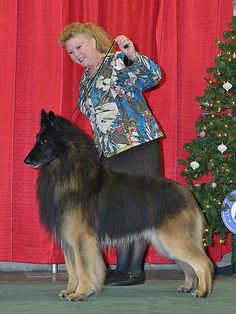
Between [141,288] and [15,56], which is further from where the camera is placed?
[15,56]

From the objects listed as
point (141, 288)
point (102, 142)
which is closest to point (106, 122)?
point (102, 142)

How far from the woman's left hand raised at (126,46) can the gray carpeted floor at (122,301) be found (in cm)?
169

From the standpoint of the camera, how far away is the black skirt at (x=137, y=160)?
4.66 m

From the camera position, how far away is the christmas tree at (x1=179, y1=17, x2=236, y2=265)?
17.5 ft

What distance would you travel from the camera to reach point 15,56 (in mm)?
5535

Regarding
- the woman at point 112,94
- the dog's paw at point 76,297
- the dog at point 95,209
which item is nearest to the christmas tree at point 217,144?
the woman at point 112,94

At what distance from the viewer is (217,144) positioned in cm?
542

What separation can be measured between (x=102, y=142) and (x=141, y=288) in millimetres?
1165

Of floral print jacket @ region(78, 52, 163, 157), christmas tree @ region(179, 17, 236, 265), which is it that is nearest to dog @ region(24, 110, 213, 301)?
floral print jacket @ region(78, 52, 163, 157)

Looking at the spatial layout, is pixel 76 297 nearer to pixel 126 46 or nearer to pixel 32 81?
pixel 126 46

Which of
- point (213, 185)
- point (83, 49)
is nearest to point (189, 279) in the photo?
point (213, 185)

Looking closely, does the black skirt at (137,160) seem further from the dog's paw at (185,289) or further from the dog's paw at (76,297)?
the dog's paw at (76,297)

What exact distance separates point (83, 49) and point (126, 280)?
1.81 meters

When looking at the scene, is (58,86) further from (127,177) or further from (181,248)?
(181,248)
